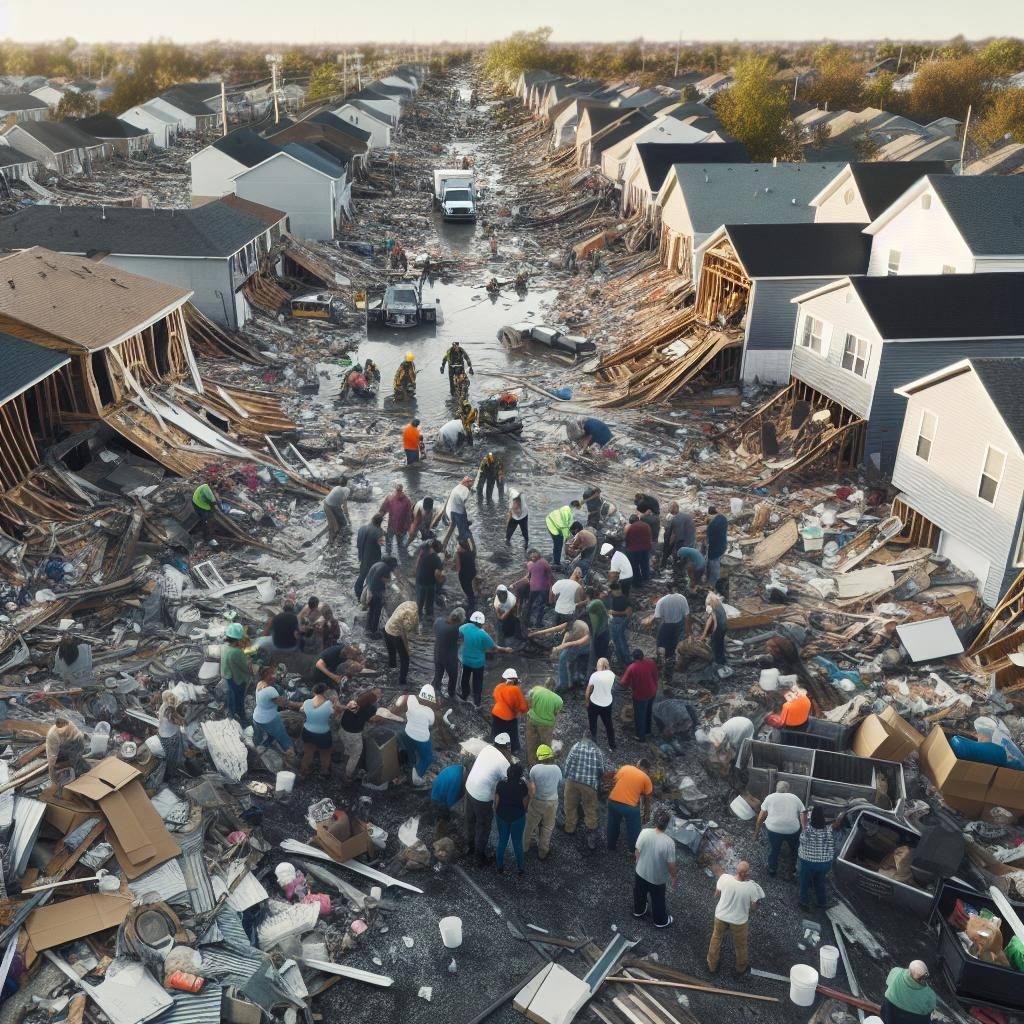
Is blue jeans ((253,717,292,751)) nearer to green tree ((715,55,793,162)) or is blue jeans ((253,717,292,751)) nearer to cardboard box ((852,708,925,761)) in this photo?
cardboard box ((852,708,925,761))

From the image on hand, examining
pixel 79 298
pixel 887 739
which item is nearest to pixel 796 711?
pixel 887 739

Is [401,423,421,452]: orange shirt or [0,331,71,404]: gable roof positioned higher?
[0,331,71,404]: gable roof

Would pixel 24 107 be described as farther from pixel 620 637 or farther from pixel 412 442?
pixel 620 637

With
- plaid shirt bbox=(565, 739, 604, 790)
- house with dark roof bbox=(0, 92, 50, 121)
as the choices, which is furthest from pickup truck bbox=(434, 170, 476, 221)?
house with dark roof bbox=(0, 92, 50, 121)

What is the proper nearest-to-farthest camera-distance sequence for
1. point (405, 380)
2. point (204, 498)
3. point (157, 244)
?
point (204, 498)
point (405, 380)
point (157, 244)

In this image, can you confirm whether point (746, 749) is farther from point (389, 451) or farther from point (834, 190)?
point (834, 190)
